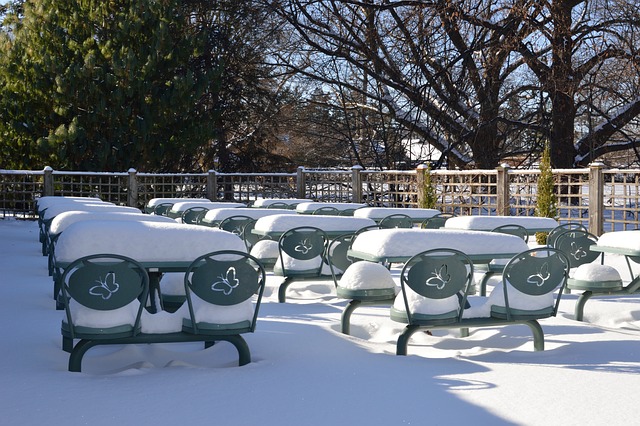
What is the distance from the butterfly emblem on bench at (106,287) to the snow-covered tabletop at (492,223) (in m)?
4.92

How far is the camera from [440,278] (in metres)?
5.26

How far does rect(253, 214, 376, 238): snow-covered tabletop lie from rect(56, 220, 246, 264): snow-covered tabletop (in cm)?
310

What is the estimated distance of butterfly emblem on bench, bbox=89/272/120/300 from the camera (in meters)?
4.66

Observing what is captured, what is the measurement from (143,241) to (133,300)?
22.5 inches

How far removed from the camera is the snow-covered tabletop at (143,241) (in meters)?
5.14

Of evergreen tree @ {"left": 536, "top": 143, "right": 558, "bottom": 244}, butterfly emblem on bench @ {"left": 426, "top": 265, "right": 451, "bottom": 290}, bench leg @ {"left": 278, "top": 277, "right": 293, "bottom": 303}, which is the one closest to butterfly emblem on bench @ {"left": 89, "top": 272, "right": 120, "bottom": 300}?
butterfly emblem on bench @ {"left": 426, "top": 265, "right": 451, "bottom": 290}

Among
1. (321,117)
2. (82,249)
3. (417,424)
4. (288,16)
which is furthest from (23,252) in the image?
(321,117)

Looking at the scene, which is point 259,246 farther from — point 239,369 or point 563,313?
point 239,369

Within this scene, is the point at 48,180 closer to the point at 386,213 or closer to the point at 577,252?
the point at 386,213

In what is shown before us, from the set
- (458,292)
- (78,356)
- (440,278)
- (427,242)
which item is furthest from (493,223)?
(78,356)

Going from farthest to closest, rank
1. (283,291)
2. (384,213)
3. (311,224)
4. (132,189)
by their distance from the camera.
A: (132,189) < (384,213) < (311,224) < (283,291)

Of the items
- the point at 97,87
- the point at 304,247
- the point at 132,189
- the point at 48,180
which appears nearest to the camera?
the point at 304,247

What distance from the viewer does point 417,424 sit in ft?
12.7

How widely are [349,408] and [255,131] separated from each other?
24739mm
